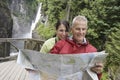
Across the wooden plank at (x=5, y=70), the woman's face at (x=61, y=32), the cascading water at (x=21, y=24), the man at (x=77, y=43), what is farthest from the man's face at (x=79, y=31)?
the cascading water at (x=21, y=24)

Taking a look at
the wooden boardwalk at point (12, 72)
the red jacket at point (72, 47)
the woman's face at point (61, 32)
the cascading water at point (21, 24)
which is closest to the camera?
the red jacket at point (72, 47)

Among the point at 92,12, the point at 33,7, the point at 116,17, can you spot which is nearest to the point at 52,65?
the point at 116,17

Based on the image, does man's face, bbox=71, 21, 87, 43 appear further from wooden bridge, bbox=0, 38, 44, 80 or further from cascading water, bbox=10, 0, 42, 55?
cascading water, bbox=10, 0, 42, 55

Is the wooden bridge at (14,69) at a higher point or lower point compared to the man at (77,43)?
lower

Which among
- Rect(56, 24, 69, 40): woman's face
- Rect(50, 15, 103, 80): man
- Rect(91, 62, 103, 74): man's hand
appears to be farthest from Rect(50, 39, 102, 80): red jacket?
Rect(56, 24, 69, 40): woman's face

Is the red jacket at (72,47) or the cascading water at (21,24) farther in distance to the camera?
the cascading water at (21,24)

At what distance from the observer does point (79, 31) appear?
2.86m

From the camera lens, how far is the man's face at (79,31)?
2.86 meters

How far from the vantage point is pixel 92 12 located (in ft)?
38.9

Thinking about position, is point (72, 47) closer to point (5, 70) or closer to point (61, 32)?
point (61, 32)

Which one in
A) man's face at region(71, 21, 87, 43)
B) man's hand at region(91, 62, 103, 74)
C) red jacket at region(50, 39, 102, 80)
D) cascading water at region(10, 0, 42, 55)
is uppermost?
man's face at region(71, 21, 87, 43)

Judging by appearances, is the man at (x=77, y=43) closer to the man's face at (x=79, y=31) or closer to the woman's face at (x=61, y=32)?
the man's face at (x=79, y=31)

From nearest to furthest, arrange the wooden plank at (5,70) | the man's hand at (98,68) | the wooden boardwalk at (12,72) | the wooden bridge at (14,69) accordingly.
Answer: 1. the man's hand at (98,68)
2. the wooden boardwalk at (12,72)
3. the wooden bridge at (14,69)
4. the wooden plank at (5,70)

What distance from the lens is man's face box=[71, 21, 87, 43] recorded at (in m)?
2.86
